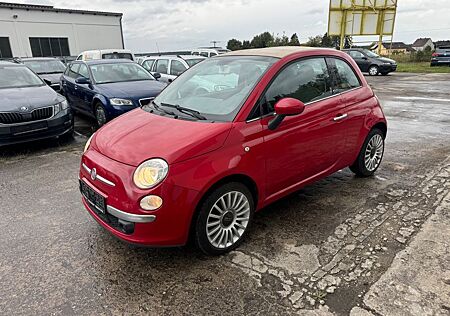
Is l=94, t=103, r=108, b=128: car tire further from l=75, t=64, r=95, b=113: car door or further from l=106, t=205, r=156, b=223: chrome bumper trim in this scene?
l=106, t=205, r=156, b=223: chrome bumper trim

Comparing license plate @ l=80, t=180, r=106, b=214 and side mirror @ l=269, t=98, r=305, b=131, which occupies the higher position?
side mirror @ l=269, t=98, r=305, b=131

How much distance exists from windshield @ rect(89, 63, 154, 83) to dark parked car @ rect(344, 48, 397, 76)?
586 inches

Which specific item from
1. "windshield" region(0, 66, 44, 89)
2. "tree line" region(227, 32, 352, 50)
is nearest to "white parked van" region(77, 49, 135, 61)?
"windshield" region(0, 66, 44, 89)

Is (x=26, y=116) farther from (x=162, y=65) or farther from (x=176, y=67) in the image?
(x=162, y=65)

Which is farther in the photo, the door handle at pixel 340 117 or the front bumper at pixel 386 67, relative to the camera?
the front bumper at pixel 386 67

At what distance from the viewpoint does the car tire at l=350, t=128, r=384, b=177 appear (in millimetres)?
4316

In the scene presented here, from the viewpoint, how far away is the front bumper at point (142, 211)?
8.23 feet

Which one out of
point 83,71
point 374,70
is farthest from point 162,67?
point 374,70

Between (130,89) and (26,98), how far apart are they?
1.94 metres

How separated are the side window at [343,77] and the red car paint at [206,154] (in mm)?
162

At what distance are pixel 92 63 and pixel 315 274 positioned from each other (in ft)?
24.1

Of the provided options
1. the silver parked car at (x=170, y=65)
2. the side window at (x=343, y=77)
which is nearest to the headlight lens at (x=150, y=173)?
the side window at (x=343, y=77)

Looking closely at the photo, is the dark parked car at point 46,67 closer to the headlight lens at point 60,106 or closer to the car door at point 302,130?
the headlight lens at point 60,106

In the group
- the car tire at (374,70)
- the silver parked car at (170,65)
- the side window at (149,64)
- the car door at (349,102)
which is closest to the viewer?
the car door at (349,102)
